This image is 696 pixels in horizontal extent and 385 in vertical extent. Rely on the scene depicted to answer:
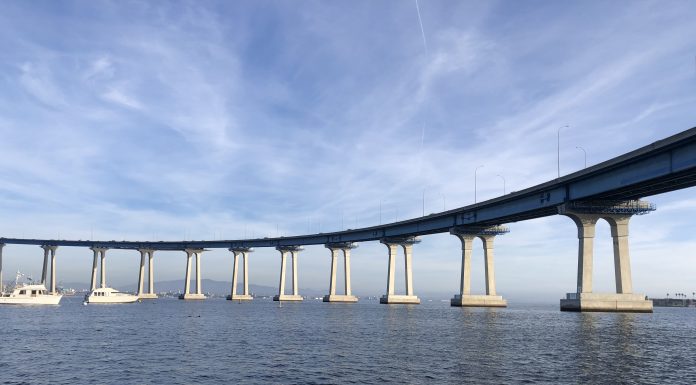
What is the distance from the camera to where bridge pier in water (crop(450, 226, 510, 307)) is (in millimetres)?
143375

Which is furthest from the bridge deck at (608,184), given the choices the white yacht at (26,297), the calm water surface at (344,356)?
the white yacht at (26,297)

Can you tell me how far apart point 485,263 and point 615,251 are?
4686 cm

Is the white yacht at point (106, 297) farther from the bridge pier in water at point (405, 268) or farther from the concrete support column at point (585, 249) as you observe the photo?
the concrete support column at point (585, 249)

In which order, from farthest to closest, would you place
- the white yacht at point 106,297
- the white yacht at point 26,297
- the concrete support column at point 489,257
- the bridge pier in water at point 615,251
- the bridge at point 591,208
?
the white yacht at point 106,297 < the concrete support column at point 489,257 < the white yacht at point 26,297 < the bridge pier in water at point 615,251 < the bridge at point 591,208

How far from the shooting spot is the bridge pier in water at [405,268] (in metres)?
180

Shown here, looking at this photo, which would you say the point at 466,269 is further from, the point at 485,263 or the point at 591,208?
the point at 591,208

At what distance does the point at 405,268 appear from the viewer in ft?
593

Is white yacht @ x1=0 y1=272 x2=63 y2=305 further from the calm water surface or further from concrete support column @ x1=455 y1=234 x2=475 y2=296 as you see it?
concrete support column @ x1=455 y1=234 x2=475 y2=296

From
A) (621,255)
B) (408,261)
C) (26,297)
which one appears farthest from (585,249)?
(26,297)

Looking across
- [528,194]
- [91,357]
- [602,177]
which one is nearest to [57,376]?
[91,357]

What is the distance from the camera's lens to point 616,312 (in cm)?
10350

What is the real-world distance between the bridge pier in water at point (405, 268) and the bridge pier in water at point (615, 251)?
8015 centimetres

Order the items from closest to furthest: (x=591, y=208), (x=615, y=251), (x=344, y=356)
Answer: (x=344, y=356), (x=591, y=208), (x=615, y=251)

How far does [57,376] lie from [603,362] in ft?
113
